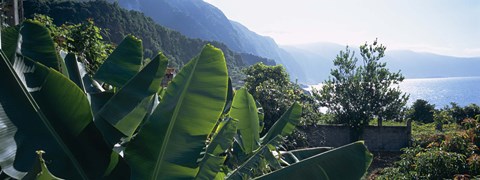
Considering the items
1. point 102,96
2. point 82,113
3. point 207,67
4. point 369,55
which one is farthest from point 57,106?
point 369,55

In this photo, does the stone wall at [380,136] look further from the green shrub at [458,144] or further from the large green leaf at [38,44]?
the large green leaf at [38,44]

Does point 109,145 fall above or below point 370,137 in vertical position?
above

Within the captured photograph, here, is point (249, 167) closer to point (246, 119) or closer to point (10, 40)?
point (246, 119)

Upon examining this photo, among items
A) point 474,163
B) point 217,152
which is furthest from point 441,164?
point 217,152

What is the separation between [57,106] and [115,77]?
56 cm

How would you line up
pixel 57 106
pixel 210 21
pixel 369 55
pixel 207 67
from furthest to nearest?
pixel 210 21 < pixel 369 55 < pixel 207 67 < pixel 57 106

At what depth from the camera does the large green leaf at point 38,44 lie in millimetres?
2068

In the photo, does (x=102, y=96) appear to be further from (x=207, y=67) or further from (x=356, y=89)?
(x=356, y=89)

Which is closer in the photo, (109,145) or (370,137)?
(109,145)

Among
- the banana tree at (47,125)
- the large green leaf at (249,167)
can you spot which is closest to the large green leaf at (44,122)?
the banana tree at (47,125)

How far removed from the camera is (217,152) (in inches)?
77.4

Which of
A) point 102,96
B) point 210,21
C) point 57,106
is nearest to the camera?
point 57,106

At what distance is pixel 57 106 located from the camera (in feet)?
5.44

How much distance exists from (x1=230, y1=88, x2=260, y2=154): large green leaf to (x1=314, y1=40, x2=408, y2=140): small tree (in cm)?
1328
